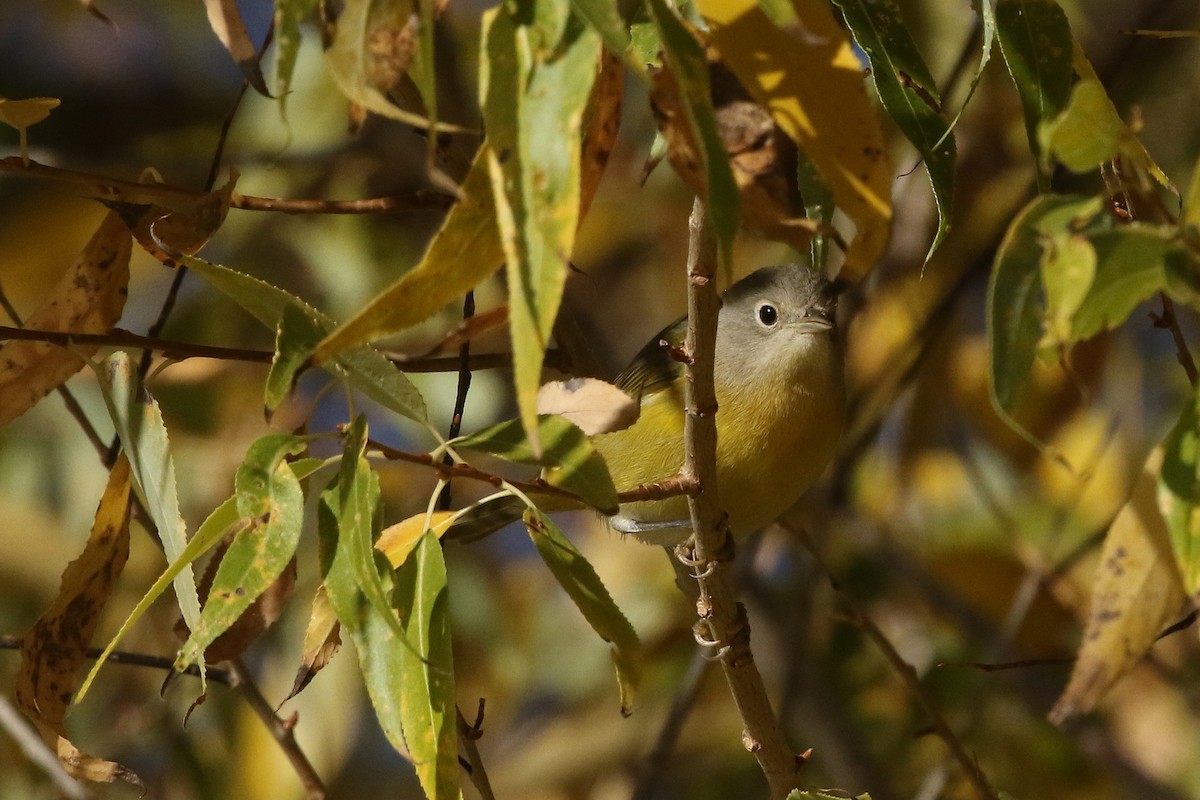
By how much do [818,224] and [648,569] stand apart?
4.09m

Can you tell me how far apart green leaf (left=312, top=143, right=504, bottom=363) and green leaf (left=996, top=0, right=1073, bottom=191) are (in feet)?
2.44

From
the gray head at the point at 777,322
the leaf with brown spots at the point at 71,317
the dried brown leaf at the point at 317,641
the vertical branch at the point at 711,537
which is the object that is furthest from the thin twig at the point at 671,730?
the leaf with brown spots at the point at 71,317

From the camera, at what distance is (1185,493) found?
4.88ft

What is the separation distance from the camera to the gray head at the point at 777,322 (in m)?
3.50

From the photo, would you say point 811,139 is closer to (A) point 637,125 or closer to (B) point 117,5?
(A) point 637,125

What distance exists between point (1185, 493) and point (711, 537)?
1.00m

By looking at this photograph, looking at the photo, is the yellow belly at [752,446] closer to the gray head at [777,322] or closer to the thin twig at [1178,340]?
the gray head at [777,322]

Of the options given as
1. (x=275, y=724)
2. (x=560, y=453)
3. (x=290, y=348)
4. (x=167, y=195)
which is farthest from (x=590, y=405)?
(x=275, y=724)

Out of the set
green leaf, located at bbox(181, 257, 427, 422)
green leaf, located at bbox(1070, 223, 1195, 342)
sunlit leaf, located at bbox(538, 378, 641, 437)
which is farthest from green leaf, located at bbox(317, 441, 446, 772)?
green leaf, located at bbox(1070, 223, 1195, 342)

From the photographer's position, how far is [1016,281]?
143cm

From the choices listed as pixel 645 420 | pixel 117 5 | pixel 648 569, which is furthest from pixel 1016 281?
pixel 117 5

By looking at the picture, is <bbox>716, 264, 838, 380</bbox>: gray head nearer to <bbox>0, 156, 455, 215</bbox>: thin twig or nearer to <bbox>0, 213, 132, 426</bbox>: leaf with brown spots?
<bbox>0, 156, 455, 215</bbox>: thin twig

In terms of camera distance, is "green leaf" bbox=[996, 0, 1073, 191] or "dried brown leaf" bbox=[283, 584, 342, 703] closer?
"green leaf" bbox=[996, 0, 1073, 191]

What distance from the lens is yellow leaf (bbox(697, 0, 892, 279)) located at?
1.50 meters
